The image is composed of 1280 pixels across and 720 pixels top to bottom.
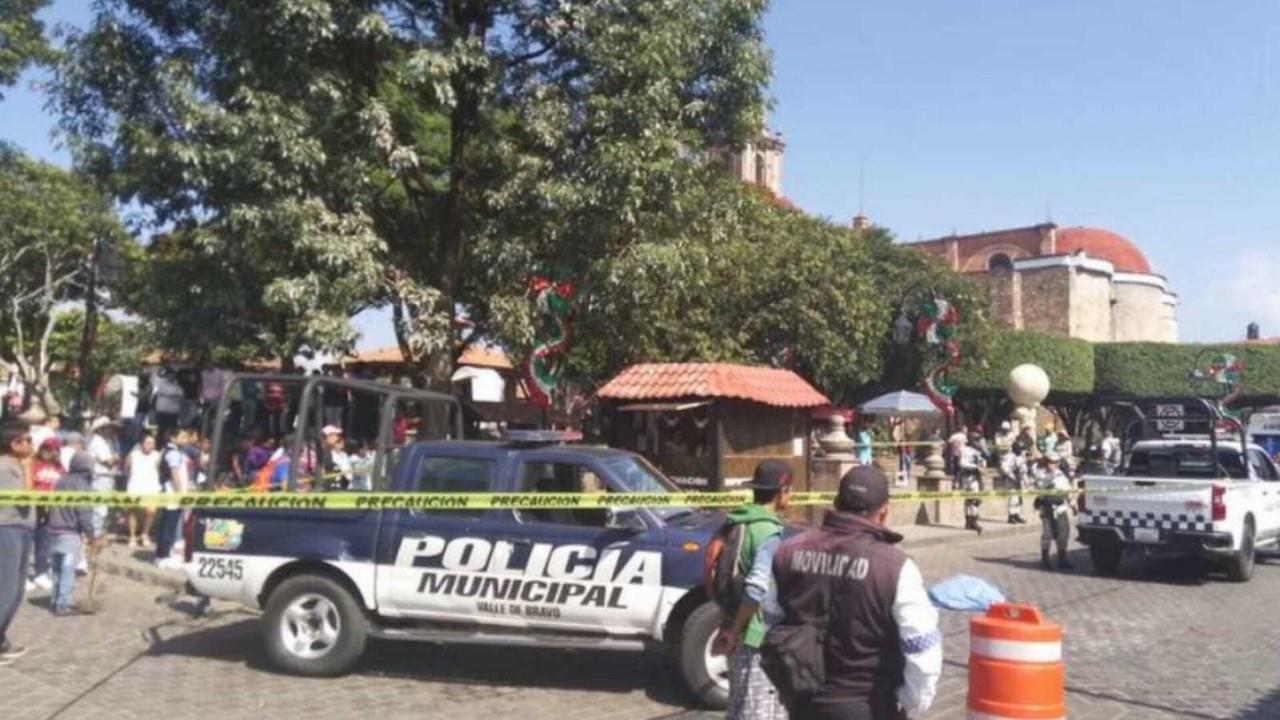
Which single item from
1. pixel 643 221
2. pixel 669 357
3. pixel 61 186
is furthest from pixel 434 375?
pixel 61 186

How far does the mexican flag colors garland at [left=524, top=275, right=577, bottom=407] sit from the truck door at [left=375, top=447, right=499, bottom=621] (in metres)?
6.22

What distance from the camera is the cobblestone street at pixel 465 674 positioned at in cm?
792

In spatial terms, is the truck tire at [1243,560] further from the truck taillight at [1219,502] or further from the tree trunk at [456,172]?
the tree trunk at [456,172]

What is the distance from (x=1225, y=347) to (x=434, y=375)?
4749 centimetres

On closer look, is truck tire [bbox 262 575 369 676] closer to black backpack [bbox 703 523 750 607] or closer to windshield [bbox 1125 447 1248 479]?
black backpack [bbox 703 523 750 607]

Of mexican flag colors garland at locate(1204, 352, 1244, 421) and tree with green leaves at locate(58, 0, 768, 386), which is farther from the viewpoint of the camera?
mexican flag colors garland at locate(1204, 352, 1244, 421)

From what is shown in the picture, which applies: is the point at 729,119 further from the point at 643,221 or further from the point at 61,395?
the point at 61,395

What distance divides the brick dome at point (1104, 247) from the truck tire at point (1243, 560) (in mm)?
58927

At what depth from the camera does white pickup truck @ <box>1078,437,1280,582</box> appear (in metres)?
14.2

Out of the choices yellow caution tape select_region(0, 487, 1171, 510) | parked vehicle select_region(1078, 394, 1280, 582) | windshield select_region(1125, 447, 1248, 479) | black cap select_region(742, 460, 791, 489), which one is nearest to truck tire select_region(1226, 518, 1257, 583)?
parked vehicle select_region(1078, 394, 1280, 582)

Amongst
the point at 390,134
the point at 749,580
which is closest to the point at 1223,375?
the point at 390,134

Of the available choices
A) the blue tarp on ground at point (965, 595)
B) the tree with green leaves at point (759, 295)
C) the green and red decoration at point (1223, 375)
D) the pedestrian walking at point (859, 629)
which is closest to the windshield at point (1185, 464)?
the tree with green leaves at point (759, 295)

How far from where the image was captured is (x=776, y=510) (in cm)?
585

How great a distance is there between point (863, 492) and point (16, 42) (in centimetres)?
1920
